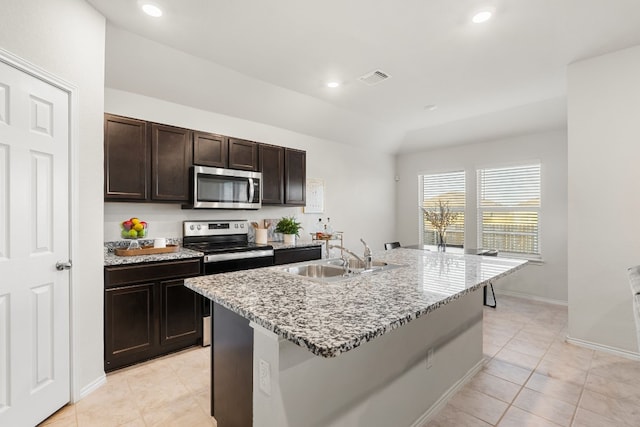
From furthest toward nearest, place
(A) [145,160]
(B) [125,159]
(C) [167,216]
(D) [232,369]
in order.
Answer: (C) [167,216]
(A) [145,160]
(B) [125,159]
(D) [232,369]

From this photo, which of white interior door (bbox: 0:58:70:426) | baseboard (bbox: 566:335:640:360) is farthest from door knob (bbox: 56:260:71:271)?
baseboard (bbox: 566:335:640:360)

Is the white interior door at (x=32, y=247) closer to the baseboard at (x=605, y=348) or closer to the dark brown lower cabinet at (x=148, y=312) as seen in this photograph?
the dark brown lower cabinet at (x=148, y=312)

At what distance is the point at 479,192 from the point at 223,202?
4268 millimetres

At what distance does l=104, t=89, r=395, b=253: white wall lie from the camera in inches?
127

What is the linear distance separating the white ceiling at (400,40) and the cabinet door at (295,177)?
869mm

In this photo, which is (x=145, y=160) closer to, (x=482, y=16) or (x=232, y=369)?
(x=232, y=369)

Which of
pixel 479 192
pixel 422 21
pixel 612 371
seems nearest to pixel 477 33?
pixel 422 21

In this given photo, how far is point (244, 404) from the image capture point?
1.54 meters

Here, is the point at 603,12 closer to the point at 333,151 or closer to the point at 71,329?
the point at 333,151

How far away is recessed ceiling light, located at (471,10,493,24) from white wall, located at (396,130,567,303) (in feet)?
10.4

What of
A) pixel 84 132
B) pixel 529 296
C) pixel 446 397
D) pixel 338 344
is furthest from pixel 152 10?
pixel 529 296

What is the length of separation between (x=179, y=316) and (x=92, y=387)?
785 millimetres

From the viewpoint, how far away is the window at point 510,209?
4.86 m

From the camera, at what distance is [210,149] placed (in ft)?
11.5
